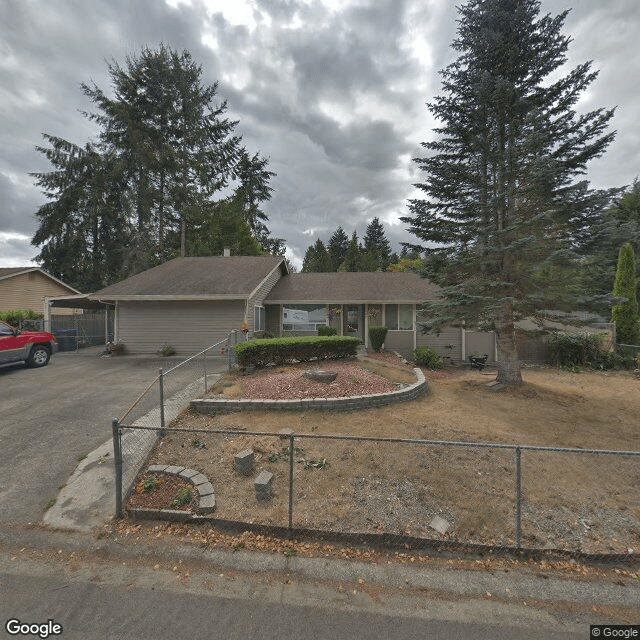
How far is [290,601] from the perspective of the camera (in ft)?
8.83

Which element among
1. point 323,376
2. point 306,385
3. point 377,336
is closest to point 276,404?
point 306,385

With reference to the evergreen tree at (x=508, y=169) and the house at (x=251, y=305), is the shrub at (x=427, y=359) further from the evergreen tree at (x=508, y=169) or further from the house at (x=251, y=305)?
the evergreen tree at (x=508, y=169)

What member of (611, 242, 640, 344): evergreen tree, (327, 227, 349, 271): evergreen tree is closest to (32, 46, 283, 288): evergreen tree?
(611, 242, 640, 344): evergreen tree

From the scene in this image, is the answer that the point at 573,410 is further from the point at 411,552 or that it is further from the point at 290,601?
the point at 290,601

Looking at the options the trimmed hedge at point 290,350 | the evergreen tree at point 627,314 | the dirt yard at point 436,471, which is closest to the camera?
the dirt yard at point 436,471

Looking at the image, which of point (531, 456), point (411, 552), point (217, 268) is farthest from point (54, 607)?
point (217, 268)

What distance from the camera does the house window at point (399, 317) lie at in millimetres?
15289

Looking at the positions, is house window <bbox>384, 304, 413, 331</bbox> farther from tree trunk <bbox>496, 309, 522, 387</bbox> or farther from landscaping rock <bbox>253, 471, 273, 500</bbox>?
landscaping rock <bbox>253, 471, 273, 500</bbox>

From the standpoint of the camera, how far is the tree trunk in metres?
9.52

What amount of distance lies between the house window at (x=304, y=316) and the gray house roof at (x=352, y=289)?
60cm

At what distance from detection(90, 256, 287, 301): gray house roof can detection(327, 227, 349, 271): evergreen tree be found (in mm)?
43537

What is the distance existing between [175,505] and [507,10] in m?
15.1

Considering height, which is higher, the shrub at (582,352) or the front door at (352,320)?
the front door at (352,320)

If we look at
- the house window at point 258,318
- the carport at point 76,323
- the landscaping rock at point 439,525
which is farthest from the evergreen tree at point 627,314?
the carport at point 76,323
